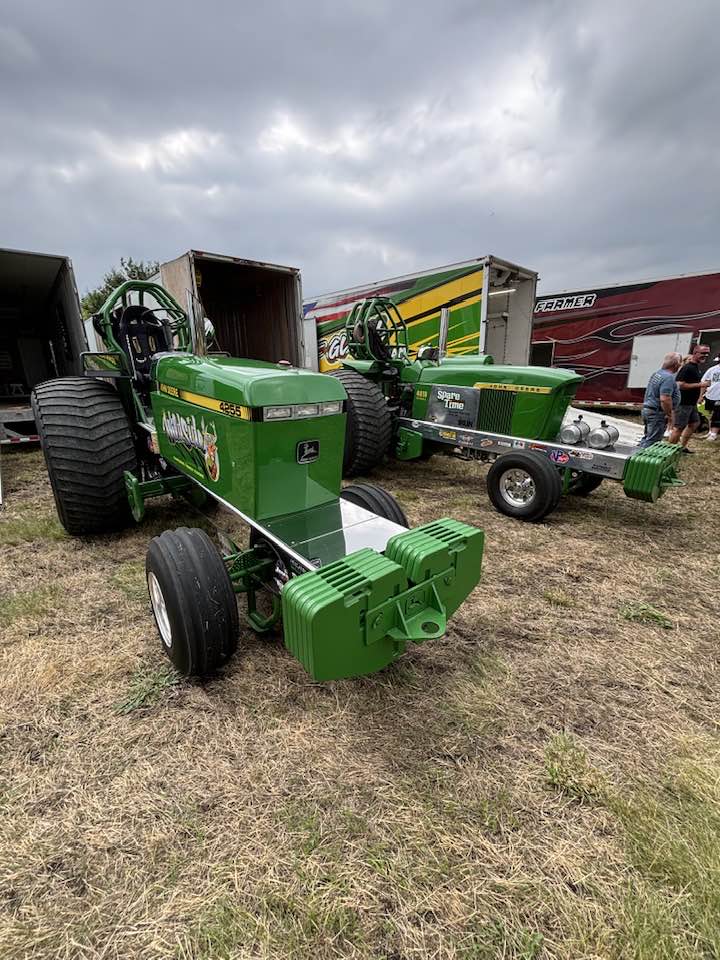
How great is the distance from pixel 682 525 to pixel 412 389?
11.1ft

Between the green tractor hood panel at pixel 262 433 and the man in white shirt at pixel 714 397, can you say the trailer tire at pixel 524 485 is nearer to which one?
the green tractor hood panel at pixel 262 433

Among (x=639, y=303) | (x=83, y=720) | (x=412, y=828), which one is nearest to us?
(x=412, y=828)

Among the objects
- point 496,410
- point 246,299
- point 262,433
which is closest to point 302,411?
point 262,433

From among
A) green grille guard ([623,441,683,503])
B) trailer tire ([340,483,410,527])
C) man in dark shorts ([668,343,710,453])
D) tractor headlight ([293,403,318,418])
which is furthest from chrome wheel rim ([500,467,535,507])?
man in dark shorts ([668,343,710,453])

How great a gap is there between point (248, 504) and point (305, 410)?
0.59 metres

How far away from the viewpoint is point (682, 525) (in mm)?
4590

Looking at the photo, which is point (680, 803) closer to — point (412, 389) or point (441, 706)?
point (441, 706)

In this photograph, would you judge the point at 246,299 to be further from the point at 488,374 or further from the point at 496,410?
the point at 496,410

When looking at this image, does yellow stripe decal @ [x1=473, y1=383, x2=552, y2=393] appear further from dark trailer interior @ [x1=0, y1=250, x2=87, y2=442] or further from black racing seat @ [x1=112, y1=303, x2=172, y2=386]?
dark trailer interior @ [x1=0, y1=250, x2=87, y2=442]

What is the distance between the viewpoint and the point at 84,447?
3.37 metres

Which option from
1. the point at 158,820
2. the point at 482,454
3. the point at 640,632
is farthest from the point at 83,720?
the point at 482,454

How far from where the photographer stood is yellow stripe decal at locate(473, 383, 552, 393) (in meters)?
4.81

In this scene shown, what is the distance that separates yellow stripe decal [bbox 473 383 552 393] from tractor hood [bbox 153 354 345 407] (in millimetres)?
3045

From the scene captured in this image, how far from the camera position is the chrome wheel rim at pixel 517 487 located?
15.0ft
